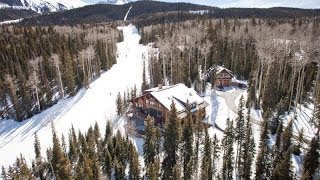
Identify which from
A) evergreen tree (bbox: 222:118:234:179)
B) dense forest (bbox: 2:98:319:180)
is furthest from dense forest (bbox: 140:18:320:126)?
evergreen tree (bbox: 222:118:234:179)

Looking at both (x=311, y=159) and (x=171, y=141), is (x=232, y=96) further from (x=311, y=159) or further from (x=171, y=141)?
(x=311, y=159)

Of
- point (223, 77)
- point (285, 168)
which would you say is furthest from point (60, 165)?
point (223, 77)

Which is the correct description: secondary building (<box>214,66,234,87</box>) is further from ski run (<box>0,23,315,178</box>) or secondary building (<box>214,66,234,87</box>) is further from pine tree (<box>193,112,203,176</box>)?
pine tree (<box>193,112,203,176</box>)

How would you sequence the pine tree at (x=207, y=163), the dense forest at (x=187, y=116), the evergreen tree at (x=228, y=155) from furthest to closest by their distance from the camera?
the evergreen tree at (x=228, y=155)
the dense forest at (x=187, y=116)
the pine tree at (x=207, y=163)

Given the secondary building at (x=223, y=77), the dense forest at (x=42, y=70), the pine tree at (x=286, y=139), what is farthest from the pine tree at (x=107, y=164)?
the secondary building at (x=223, y=77)

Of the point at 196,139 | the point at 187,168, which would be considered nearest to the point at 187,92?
the point at 196,139

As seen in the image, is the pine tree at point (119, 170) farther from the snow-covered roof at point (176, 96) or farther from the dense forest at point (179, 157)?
the snow-covered roof at point (176, 96)
